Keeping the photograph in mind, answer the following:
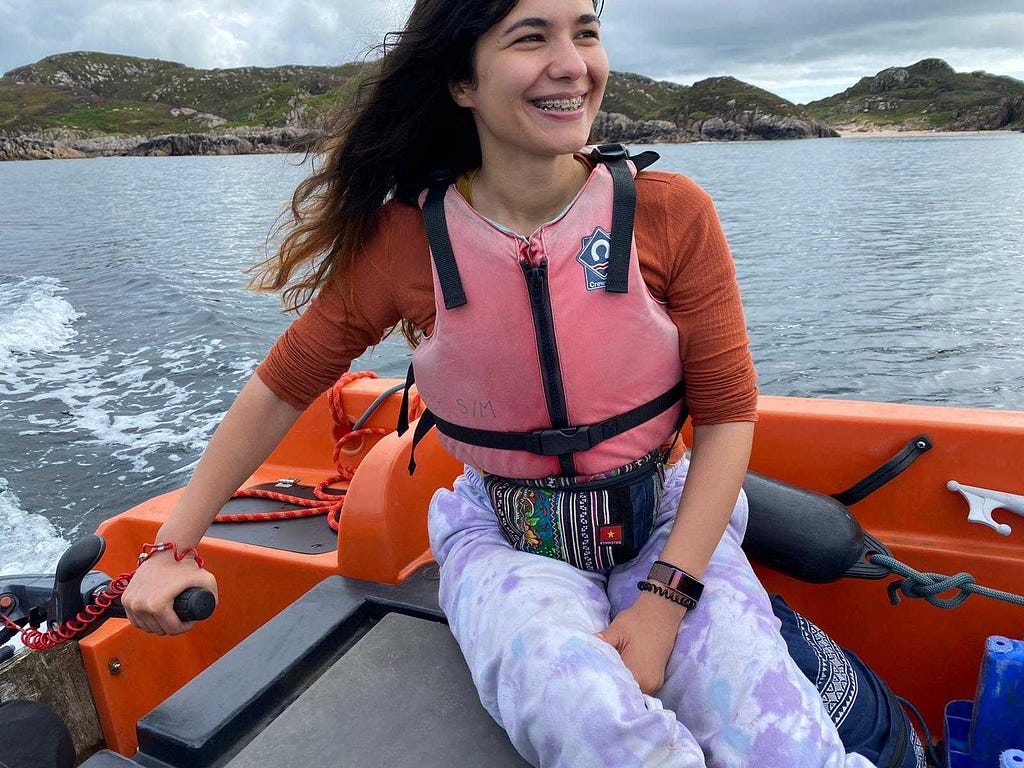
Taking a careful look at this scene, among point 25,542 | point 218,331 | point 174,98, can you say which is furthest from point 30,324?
point 174,98

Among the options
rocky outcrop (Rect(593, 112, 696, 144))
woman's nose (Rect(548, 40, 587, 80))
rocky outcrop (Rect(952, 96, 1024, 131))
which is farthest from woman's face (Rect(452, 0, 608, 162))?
rocky outcrop (Rect(952, 96, 1024, 131))

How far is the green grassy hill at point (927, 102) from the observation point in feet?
259

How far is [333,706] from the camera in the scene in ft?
4.72

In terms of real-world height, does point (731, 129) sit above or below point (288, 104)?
below

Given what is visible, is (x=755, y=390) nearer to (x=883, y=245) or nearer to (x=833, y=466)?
(x=833, y=466)

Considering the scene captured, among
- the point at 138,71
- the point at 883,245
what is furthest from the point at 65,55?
the point at 883,245

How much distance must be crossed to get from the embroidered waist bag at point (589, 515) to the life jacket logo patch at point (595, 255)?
1.16 feet

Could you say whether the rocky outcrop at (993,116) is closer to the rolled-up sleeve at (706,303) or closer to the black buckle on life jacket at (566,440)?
the rolled-up sleeve at (706,303)

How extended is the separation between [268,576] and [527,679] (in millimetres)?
1331

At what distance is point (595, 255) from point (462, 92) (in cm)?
39

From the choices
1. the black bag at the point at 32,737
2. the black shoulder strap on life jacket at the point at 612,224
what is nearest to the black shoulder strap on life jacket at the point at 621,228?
the black shoulder strap on life jacket at the point at 612,224

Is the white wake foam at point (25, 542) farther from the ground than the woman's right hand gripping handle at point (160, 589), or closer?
closer

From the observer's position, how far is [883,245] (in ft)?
36.4

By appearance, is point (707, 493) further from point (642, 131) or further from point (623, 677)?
point (642, 131)
